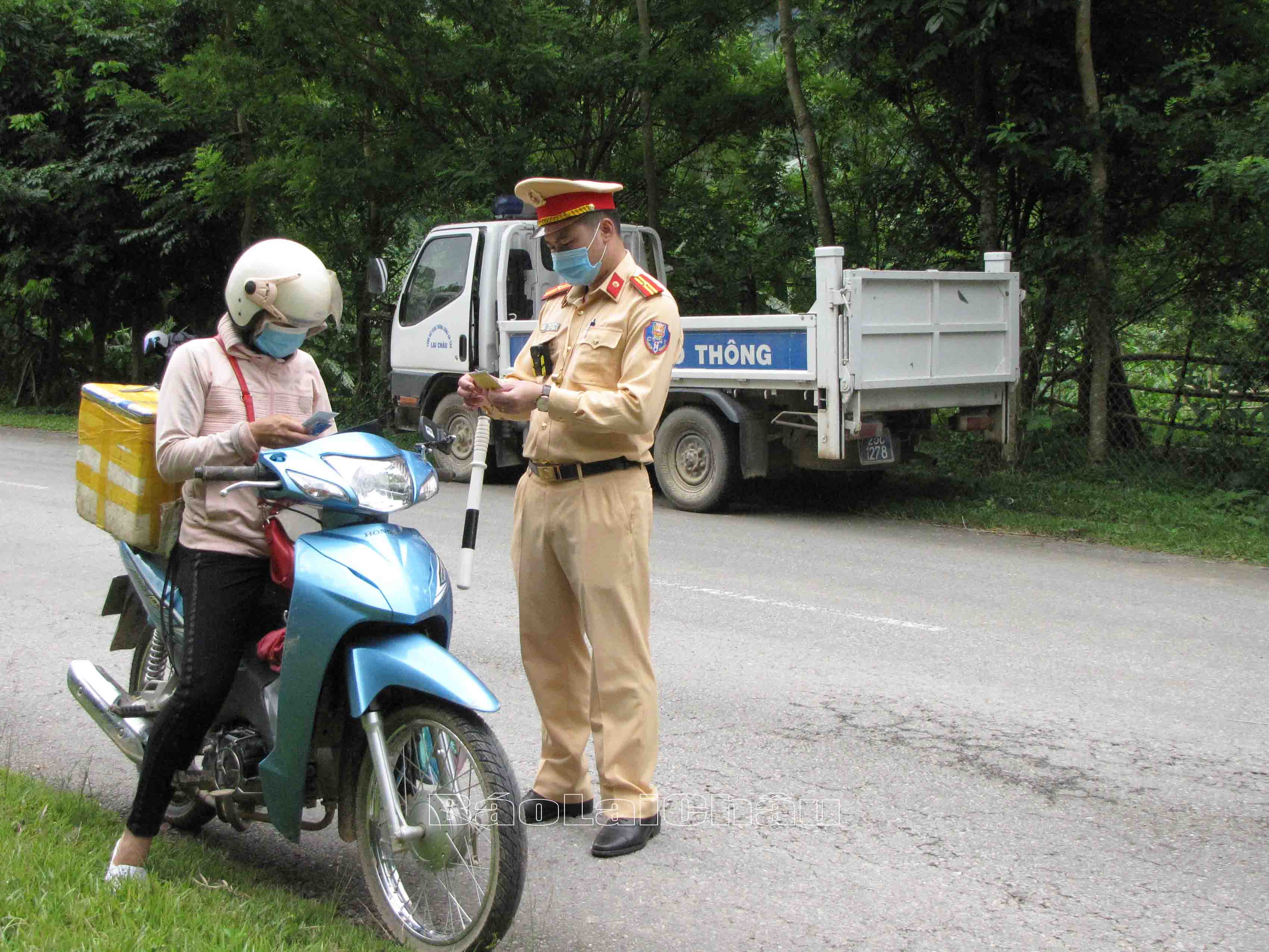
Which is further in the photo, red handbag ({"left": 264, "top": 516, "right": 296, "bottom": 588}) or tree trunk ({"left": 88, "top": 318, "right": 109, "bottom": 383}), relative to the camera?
tree trunk ({"left": 88, "top": 318, "right": 109, "bottom": 383})

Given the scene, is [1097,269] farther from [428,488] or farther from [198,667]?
[198,667]

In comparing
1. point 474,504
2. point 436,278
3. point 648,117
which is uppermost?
point 648,117

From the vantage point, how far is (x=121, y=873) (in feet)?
11.2

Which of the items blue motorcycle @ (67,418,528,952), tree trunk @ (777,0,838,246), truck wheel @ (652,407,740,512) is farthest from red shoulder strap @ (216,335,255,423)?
tree trunk @ (777,0,838,246)

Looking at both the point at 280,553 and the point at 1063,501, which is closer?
the point at 280,553

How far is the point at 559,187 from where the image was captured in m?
3.83

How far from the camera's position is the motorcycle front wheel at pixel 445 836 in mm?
3064

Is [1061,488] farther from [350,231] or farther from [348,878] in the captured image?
[350,231]

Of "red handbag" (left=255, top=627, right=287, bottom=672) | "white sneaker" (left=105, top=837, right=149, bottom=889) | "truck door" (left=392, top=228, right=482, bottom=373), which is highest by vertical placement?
"truck door" (left=392, top=228, right=482, bottom=373)

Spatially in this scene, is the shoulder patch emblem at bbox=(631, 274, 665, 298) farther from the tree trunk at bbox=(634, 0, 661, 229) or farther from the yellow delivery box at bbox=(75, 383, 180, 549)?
the tree trunk at bbox=(634, 0, 661, 229)

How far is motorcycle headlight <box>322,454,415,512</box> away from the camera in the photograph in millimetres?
3336

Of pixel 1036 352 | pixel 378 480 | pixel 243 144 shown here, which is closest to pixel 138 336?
pixel 243 144

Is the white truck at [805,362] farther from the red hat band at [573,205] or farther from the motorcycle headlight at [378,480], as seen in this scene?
the motorcycle headlight at [378,480]

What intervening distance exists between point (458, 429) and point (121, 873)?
9.69 metres
